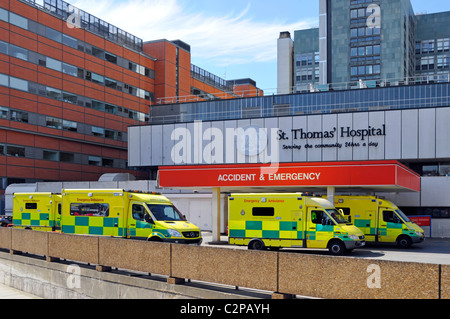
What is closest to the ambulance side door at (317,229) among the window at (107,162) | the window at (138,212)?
the window at (138,212)

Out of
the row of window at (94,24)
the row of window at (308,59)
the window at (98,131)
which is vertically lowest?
the window at (98,131)

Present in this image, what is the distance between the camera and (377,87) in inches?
1902

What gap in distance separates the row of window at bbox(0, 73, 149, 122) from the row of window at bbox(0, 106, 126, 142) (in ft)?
7.66

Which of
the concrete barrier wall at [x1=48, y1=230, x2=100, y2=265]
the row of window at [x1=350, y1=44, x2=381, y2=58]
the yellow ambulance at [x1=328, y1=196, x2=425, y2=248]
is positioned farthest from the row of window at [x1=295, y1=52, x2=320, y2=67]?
the concrete barrier wall at [x1=48, y1=230, x2=100, y2=265]

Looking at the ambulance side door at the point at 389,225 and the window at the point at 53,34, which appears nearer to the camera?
the ambulance side door at the point at 389,225

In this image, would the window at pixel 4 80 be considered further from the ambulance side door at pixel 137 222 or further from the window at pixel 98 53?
the ambulance side door at pixel 137 222

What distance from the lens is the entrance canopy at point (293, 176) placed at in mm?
25328

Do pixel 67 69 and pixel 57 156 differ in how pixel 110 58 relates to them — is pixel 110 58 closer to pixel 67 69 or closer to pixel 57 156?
pixel 67 69

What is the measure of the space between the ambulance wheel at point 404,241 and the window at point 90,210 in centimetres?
1450

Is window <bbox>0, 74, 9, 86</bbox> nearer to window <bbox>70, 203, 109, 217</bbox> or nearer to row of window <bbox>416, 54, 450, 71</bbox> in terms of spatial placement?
window <bbox>70, 203, 109, 217</bbox>

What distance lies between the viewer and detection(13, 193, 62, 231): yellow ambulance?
87.3 ft

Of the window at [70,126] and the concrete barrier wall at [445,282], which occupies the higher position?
the window at [70,126]

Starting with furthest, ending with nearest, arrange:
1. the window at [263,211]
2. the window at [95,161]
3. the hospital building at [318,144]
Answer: the window at [95,161] < the hospital building at [318,144] < the window at [263,211]
